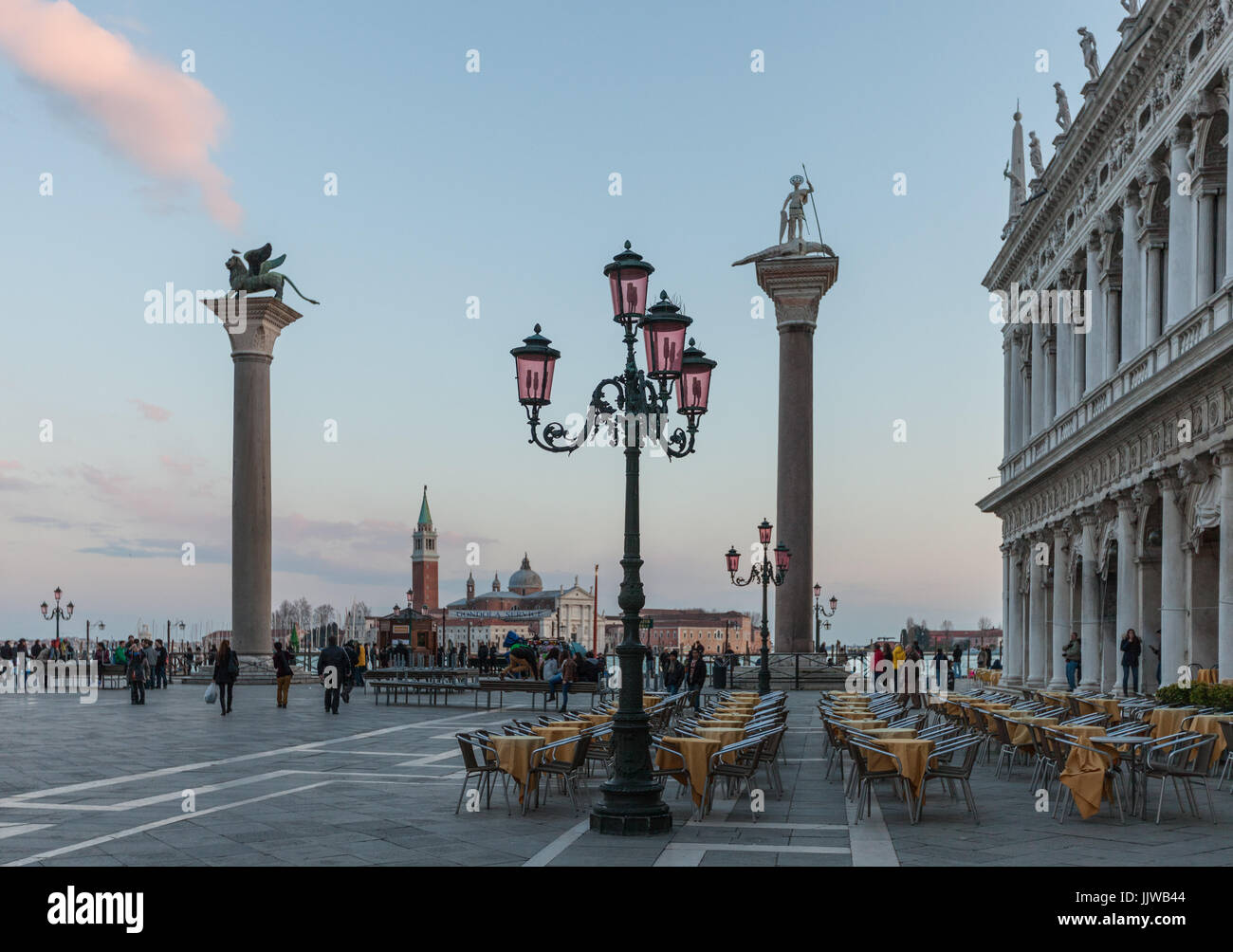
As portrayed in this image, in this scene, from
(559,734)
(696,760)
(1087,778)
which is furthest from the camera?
(559,734)

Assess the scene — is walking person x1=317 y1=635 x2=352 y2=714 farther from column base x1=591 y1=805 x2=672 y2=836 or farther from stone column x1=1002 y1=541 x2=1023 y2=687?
stone column x1=1002 y1=541 x2=1023 y2=687

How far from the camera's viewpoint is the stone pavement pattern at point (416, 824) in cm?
871

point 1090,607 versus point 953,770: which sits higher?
point 1090,607

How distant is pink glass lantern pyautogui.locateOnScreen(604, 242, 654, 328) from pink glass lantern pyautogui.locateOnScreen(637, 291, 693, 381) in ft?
0.46

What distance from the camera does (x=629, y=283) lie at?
402 inches

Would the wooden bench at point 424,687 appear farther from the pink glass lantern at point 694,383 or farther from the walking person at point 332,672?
the pink glass lantern at point 694,383

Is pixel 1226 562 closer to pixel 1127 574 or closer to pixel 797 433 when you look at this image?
pixel 1127 574

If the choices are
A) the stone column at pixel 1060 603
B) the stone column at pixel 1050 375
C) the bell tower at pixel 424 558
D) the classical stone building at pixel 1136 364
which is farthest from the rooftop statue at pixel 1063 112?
the bell tower at pixel 424 558

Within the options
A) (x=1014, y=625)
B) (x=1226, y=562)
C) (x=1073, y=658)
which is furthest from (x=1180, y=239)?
(x=1014, y=625)

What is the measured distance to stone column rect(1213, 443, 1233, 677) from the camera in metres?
18.8

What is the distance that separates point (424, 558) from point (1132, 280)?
129 m

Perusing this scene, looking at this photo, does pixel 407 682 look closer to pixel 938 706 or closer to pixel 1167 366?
pixel 938 706

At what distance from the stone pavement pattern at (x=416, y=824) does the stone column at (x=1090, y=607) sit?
49.1ft
